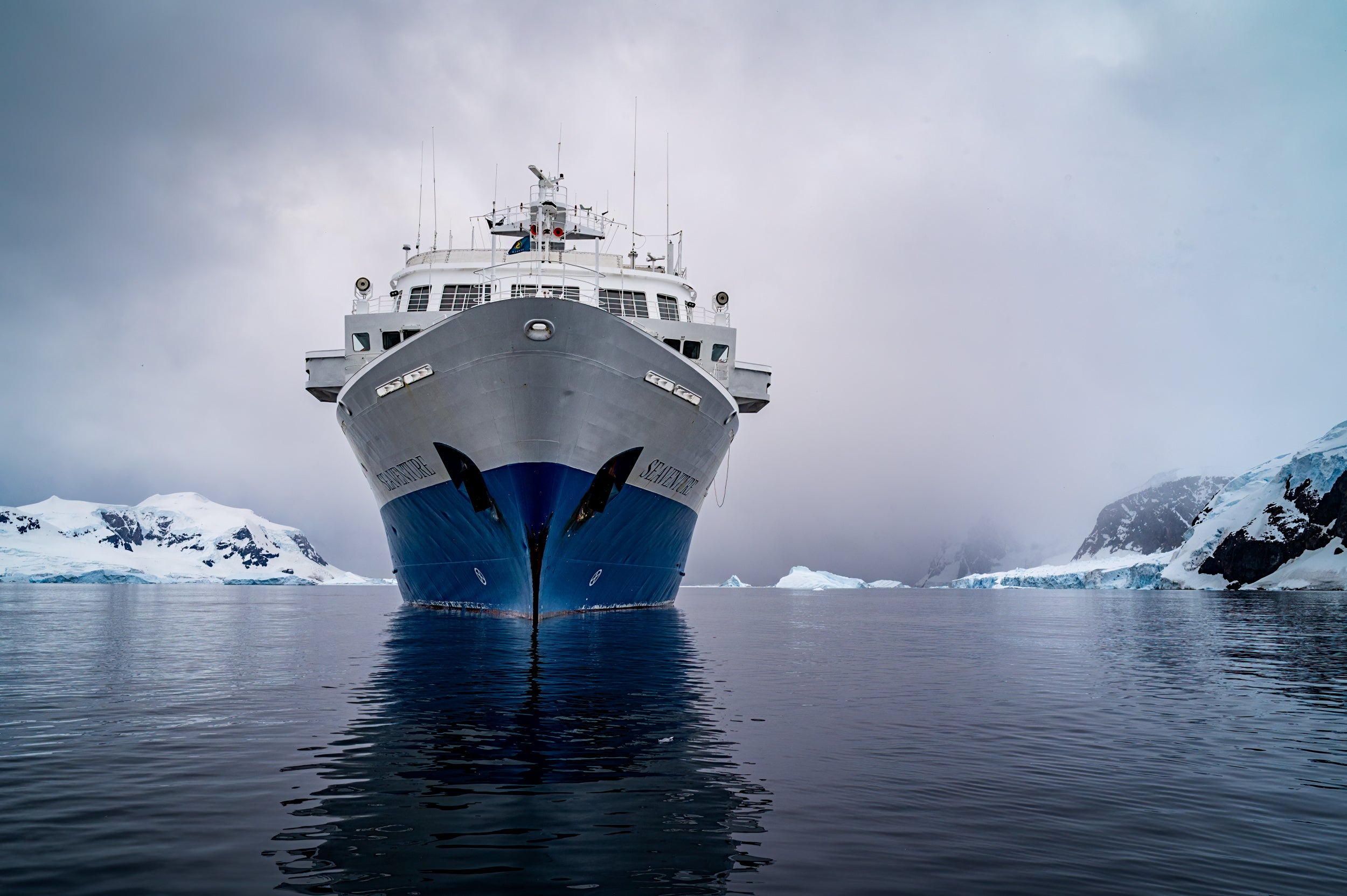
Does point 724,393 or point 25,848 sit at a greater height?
point 724,393

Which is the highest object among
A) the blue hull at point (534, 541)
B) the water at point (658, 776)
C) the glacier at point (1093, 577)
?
the blue hull at point (534, 541)

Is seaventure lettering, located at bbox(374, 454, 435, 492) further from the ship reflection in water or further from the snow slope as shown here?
the snow slope

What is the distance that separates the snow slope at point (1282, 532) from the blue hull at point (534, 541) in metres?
110

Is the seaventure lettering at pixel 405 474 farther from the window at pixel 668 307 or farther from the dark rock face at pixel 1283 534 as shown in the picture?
the dark rock face at pixel 1283 534

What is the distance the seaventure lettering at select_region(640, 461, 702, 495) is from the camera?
23594 mm

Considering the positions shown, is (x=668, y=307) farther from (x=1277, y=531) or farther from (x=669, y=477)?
(x=1277, y=531)

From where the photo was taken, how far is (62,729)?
7891 millimetres

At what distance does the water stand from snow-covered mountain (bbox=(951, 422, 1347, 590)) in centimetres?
11385

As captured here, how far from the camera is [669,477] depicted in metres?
24.8

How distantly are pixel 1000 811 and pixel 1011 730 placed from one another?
3280 millimetres

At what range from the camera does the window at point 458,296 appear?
30.4 metres

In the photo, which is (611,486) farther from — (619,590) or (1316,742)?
(1316,742)

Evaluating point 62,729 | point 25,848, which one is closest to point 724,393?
point 62,729

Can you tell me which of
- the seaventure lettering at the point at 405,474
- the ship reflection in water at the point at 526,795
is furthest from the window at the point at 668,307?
the ship reflection in water at the point at 526,795
